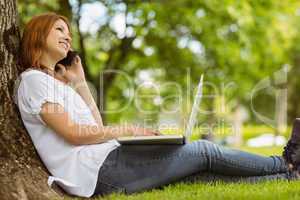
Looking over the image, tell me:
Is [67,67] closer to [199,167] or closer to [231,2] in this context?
[199,167]

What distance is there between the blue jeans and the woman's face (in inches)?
34.4

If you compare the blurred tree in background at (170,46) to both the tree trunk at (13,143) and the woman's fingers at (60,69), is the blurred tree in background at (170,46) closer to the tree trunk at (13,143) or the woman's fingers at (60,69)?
the woman's fingers at (60,69)

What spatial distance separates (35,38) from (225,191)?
5.85 ft

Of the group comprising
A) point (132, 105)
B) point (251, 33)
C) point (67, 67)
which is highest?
point (251, 33)

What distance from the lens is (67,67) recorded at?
474 centimetres

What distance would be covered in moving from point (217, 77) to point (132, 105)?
269 cm

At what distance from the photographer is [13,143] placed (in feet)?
13.4

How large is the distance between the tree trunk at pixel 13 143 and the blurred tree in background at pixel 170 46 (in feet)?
23.9

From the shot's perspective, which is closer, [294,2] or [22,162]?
[22,162]

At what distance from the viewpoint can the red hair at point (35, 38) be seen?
4.25 metres

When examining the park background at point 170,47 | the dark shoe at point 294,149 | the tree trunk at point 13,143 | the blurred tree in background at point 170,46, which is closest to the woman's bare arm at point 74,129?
the tree trunk at point 13,143

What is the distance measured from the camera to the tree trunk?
381 centimetres

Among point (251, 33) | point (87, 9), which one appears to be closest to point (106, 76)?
point (87, 9)

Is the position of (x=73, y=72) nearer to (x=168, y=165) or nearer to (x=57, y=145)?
(x=57, y=145)
